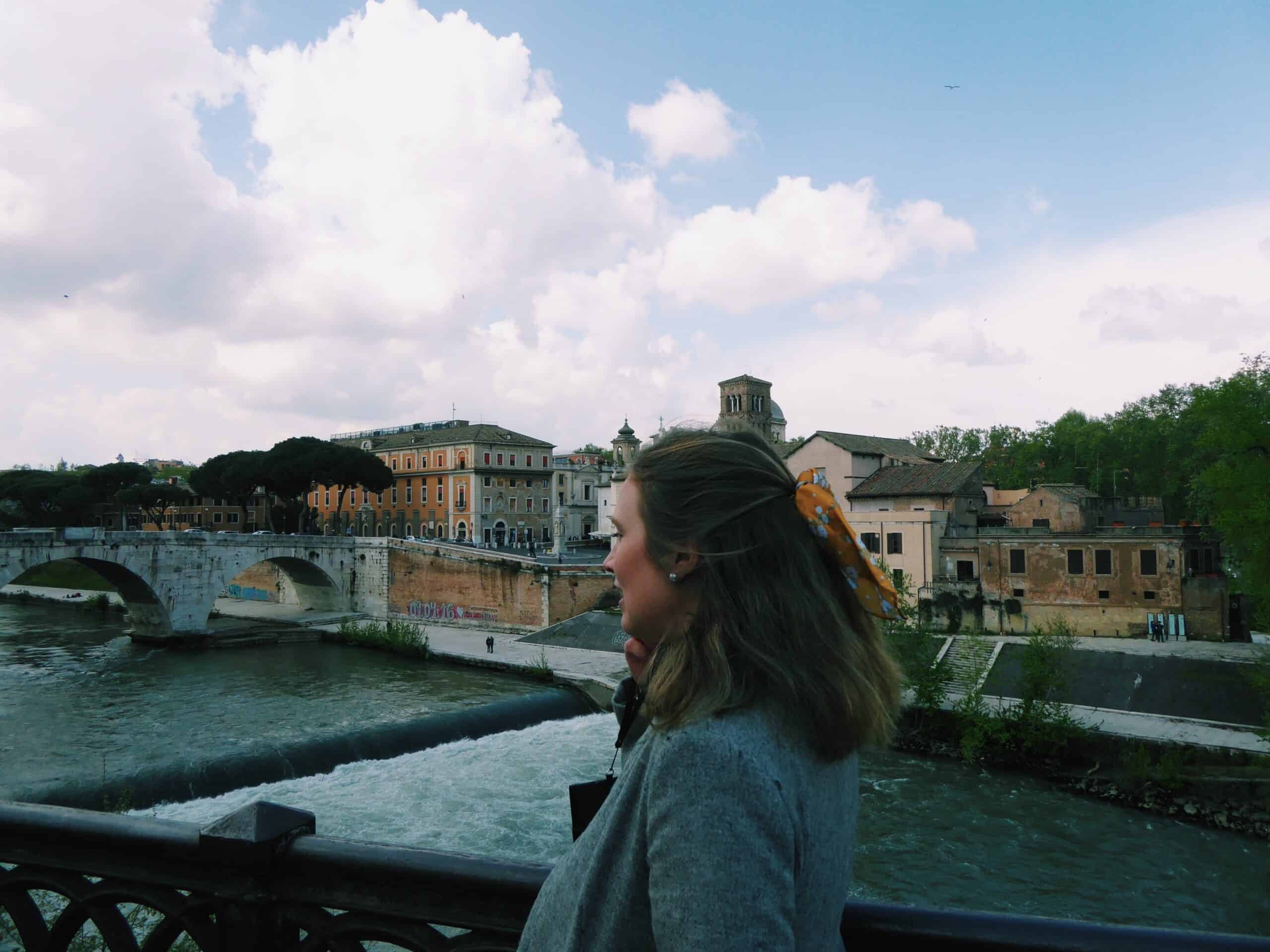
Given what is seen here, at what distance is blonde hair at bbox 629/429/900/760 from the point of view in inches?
39.7

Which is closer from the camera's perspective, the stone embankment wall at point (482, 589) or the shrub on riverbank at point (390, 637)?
the shrub on riverbank at point (390, 637)

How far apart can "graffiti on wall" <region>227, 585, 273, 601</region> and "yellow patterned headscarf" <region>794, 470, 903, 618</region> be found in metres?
42.5

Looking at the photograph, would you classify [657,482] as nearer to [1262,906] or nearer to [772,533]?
[772,533]

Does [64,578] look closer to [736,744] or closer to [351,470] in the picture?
[351,470]

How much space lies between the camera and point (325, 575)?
33406 millimetres

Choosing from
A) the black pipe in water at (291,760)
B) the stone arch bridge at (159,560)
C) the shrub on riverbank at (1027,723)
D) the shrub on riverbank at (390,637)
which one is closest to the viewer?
the black pipe in water at (291,760)

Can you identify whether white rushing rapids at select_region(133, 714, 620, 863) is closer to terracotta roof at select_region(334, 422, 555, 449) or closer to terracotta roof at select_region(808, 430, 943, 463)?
terracotta roof at select_region(808, 430, 943, 463)

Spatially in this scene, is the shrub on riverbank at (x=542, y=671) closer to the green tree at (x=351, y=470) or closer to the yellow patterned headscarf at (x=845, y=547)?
the green tree at (x=351, y=470)

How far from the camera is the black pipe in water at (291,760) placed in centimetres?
1216

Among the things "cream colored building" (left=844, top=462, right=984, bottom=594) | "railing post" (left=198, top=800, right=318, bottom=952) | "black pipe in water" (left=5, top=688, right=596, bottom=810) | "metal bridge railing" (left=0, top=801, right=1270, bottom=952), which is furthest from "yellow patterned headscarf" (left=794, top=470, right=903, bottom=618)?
"cream colored building" (left=844, top=462, right=984, bottom=594)

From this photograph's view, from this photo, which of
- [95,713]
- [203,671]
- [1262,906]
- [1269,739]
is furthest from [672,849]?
[203,671]

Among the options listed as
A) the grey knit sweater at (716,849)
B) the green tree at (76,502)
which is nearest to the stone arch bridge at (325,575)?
the green tree at (76,502)

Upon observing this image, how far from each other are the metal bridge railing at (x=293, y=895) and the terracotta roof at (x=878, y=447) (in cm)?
2721

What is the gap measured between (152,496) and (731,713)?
170ft
